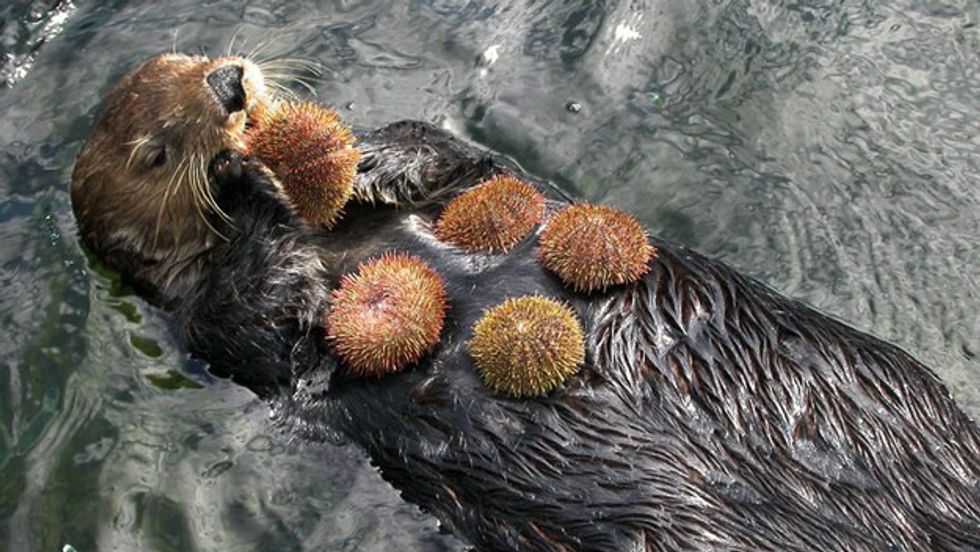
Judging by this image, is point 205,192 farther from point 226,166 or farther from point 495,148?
point 495,148

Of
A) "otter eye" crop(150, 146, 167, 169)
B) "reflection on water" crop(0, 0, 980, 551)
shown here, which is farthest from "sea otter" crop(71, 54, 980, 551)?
"reflection on water" crop(0, 0, 980, 551)

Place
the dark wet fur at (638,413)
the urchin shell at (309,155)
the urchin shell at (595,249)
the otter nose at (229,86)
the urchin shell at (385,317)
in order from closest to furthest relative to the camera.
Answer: the dark wet fur at (638,413), the urchin shell at (385,317), the urchin shell at (595,249), the urchin shell at (309,155), the otter nose at (229,86)

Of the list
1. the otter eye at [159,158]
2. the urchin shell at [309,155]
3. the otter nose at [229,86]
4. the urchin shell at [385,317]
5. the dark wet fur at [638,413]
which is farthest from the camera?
the otter eye at [159,158]

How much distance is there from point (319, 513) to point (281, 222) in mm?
1105

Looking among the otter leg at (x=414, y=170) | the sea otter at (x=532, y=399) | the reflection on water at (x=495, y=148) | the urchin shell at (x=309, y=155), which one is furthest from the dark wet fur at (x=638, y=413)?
the reflection on water at (x=495, y=148)

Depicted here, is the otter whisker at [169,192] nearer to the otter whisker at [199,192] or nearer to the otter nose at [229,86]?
the otter whisker at [199,192]

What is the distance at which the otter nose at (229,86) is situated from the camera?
4676 mm

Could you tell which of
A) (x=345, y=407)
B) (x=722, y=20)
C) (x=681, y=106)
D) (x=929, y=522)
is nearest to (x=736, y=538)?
(x=929, y=522)

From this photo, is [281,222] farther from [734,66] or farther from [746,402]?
[734,66]

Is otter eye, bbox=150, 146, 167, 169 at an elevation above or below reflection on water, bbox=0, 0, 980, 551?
above

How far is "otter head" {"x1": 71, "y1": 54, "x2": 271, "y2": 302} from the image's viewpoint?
473 centimetres

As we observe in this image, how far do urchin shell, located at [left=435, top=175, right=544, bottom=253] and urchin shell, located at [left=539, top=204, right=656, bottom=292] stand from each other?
23cm

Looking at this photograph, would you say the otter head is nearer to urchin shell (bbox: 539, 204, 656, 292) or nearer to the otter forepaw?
the otter forepaw

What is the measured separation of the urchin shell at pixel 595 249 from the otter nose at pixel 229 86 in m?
1.35
